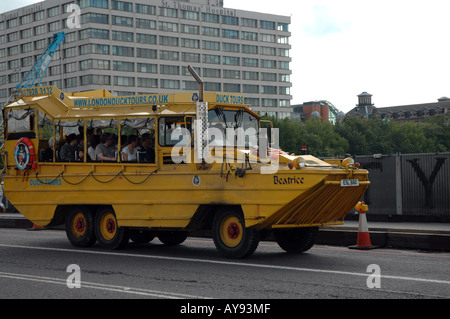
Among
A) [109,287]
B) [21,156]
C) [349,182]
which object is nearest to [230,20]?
[21,156]

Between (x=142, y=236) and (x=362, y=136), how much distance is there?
11078 cm

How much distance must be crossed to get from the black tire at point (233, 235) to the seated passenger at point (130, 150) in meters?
2.53

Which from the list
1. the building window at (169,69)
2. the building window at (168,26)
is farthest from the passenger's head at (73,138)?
the building window at (168,26)

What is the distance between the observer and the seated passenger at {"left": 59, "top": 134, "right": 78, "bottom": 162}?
15.6m

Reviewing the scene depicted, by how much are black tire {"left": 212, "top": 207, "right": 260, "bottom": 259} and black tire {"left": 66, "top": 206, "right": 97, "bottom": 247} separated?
3482 millimetres

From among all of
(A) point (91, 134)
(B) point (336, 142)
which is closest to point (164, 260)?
(A) point (91, 134)

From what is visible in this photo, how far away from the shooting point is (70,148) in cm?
1563

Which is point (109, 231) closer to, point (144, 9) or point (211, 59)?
point (144, 9)

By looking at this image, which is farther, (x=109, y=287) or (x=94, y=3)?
(x=94, y=3)

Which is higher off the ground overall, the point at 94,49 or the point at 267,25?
the point at 267,25

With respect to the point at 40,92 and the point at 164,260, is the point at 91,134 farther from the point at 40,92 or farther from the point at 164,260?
the point at 164,260

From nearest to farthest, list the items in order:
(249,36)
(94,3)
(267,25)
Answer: (94,3), (249,36), (267,25)

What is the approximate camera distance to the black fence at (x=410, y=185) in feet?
76.5
